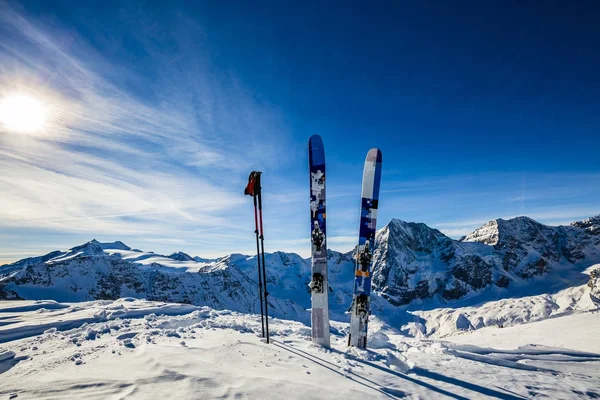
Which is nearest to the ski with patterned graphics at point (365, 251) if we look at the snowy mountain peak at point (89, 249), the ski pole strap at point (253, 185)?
the ski pole strap at point (253, 185)

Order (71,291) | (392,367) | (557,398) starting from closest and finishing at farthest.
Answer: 1. (557,398)
2. (392,367)
3. (71,291)

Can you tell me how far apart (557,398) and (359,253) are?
675cm

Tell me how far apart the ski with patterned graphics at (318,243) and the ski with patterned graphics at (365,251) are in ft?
4.45

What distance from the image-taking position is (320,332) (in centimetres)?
976

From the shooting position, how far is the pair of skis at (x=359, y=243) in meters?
10.8

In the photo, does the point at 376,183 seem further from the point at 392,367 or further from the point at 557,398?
the point at 557,398

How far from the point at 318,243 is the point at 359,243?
6.10ft

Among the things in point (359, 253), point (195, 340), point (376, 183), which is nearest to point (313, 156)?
point (376, 183)

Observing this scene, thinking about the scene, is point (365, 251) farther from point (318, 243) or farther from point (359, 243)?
point (318, 243)

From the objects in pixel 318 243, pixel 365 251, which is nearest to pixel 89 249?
pixel 318 243

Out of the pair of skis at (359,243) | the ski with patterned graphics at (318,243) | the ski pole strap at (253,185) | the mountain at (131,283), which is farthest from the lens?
the mountain at (131,283)

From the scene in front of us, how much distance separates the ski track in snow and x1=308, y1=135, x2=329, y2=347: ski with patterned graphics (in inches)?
51.8

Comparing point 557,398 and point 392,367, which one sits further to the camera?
point 392,367

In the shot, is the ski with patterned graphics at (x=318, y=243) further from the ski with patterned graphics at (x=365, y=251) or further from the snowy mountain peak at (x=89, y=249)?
the snowy mountain peak at (x=89, y=249)
